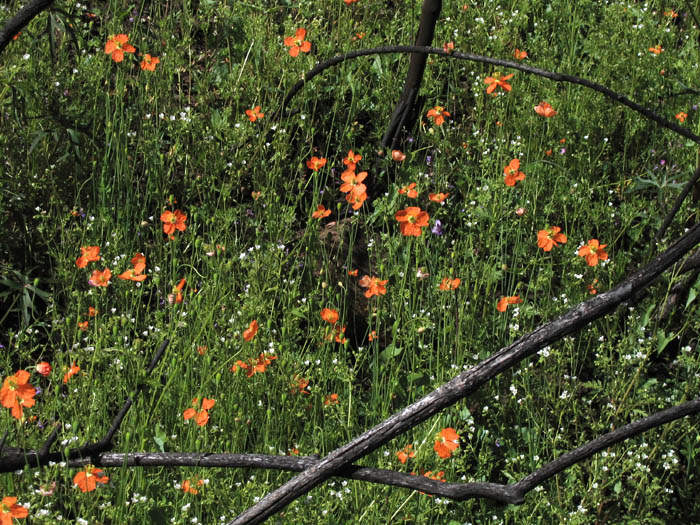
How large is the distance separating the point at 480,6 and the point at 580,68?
950 mm

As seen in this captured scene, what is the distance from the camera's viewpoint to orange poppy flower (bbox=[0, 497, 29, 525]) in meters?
1.78

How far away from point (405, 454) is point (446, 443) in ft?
0.43

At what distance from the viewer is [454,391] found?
4.82ft

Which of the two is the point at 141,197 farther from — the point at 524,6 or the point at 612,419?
the point at 524,6

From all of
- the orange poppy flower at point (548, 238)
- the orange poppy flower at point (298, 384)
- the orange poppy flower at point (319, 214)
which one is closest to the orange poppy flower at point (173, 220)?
the orange poppy flower at point (319, 214)

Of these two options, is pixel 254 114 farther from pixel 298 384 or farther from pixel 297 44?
pixel 298 384

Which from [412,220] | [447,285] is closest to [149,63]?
[412,220]

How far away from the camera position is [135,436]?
2.46m

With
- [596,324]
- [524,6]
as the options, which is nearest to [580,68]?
[524,6]

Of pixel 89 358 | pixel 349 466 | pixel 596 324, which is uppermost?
pixel 349 466

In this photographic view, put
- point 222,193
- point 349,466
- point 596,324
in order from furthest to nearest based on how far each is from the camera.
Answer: point 222,193
point 596,324
point 349,466

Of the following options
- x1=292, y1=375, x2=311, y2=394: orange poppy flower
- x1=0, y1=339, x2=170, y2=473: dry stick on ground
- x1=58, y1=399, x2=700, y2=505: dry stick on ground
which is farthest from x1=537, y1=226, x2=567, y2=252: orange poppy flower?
x1=0, y1=339, x2=170, y2=473: dry stick on ground

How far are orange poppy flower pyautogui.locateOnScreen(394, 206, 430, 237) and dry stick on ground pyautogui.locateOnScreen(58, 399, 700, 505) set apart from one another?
1.41m

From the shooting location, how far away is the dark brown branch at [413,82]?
3631 mm
